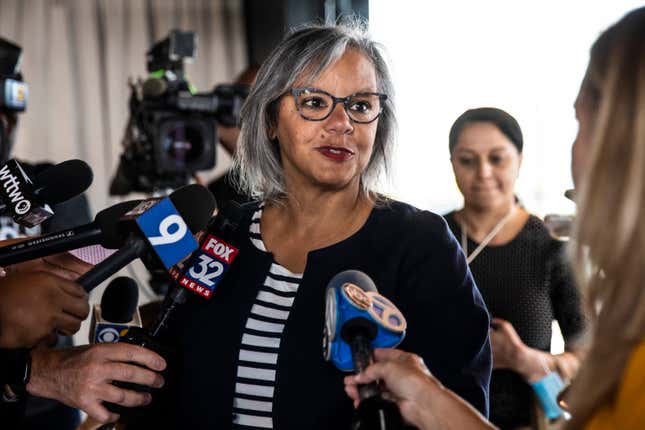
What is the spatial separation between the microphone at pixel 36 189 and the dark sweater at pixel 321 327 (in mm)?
353

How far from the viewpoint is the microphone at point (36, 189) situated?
1084 millimetres

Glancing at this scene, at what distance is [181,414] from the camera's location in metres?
1.34

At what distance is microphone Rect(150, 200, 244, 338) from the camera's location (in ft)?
3.88

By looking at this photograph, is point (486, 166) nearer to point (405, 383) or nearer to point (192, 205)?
point (192, 205)

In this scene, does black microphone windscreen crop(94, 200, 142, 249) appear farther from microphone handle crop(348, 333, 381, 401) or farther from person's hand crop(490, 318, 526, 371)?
person's hand crop(490, 318, 526, 371)

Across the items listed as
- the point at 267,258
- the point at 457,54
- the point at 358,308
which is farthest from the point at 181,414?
the point at 457,54

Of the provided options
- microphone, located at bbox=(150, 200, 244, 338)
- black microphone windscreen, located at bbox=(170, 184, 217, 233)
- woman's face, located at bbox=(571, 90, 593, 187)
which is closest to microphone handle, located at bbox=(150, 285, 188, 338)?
microphone, located at bbox=(150, 200, 244, 338)

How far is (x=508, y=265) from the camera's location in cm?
188

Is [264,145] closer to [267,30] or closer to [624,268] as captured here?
[624,268]

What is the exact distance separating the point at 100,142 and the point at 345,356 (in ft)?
10.6

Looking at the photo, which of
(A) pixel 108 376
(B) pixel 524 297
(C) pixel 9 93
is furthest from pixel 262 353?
(C) pixel 9 93

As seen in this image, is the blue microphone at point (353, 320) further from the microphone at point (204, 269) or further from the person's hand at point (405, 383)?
the microphone at point (204, 269)

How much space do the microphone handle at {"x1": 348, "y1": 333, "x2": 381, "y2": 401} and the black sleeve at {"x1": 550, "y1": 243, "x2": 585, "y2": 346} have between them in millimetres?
1033

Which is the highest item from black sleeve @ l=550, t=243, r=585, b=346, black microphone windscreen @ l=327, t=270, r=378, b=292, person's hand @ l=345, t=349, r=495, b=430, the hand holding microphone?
black microphone windscreen @ l=327, t=270, r=378, b=292
